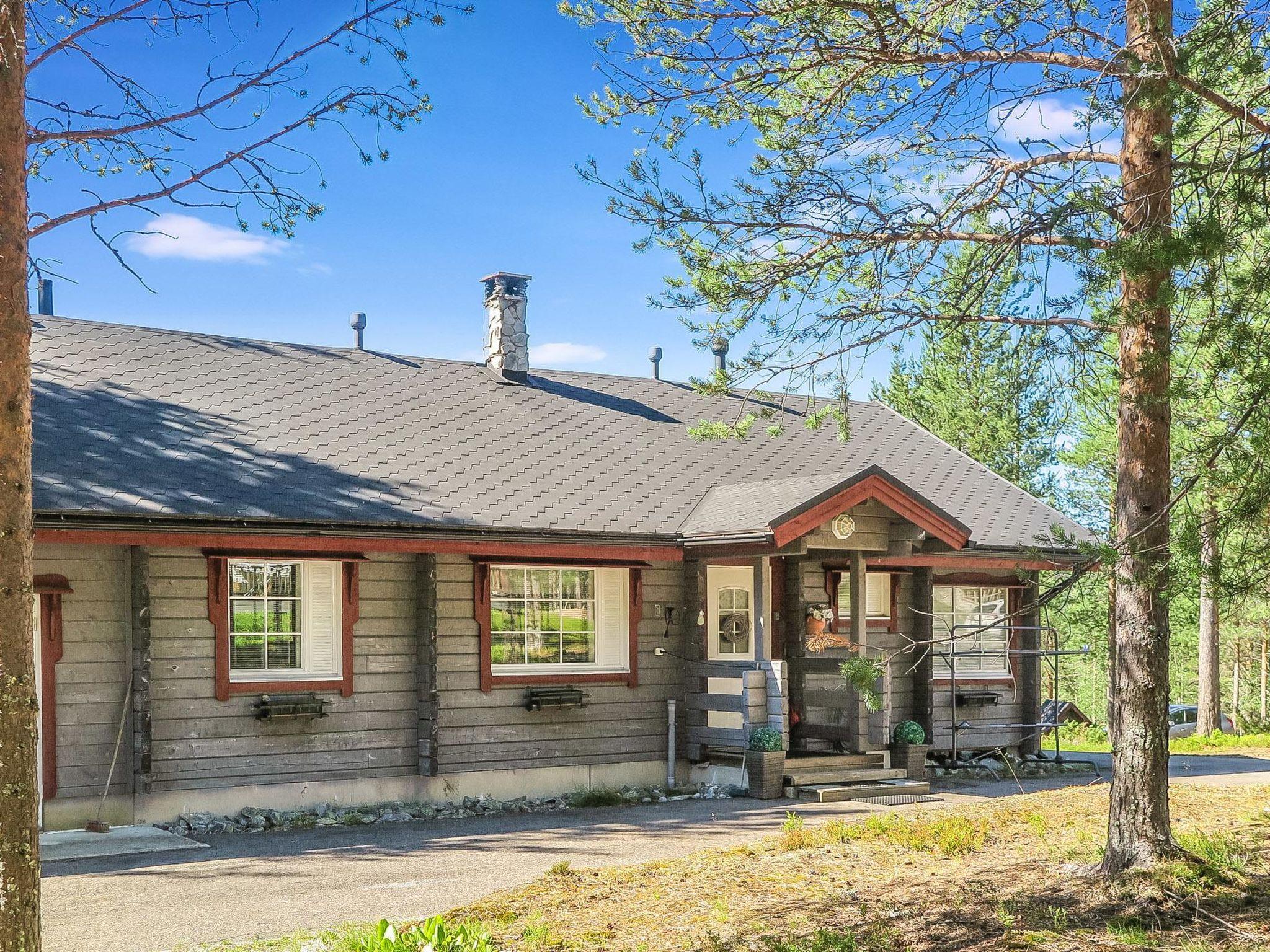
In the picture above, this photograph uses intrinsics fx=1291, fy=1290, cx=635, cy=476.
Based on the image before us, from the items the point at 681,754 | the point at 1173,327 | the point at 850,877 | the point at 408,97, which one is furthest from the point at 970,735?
the point at 408,97

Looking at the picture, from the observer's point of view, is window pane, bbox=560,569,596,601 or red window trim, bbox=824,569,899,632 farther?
red window trim, bbox=824,569,899,632

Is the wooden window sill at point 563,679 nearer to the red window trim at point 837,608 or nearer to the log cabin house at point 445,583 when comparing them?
the log cabin house at point 445,583

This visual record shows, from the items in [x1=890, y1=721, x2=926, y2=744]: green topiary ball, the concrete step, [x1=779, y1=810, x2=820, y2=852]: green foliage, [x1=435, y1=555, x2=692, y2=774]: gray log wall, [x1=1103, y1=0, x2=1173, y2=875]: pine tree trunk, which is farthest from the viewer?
[x1=890, y1=721, x2=926, y2=744]: green topiary ball

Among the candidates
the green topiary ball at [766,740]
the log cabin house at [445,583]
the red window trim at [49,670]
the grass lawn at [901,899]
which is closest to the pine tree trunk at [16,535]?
the grass lawn at [901,899]

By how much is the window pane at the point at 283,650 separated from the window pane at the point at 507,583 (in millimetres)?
2102

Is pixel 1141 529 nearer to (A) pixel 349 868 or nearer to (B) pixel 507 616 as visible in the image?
(A) pixel 349 868

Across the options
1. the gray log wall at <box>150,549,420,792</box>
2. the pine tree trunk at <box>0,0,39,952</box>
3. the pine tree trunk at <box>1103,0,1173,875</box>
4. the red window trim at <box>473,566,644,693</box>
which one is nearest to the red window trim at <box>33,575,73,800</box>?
the gray log wall at <box>150,549,420,792</box>

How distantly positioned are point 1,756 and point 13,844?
32 centimetres

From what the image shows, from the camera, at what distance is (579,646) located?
563 inches

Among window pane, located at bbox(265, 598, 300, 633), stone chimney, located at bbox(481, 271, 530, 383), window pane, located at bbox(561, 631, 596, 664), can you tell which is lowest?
window pane, located at bbox(561, 631, 596, 664)

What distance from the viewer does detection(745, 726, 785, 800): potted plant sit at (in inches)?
537

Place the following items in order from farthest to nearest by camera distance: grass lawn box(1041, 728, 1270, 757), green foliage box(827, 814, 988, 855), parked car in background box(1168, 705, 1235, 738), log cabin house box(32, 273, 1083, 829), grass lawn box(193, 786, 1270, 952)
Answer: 1. parked car in background box(1168, 705, 1235, 738)
2. grass lawn box(1041, 728, 1270, 757)
3. log cabin house box(32, 273, 1083, 829)
4. green foliage box(827, 814, 988, 855)
5. grass lawn box(193, 786, 1270, 952)

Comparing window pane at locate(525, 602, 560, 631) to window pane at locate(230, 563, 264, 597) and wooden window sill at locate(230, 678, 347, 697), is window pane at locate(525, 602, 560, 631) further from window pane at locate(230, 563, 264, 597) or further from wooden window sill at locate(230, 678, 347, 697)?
window pane at locate(230, 563, 264, 597)

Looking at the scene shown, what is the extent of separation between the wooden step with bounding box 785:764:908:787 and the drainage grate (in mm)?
535
